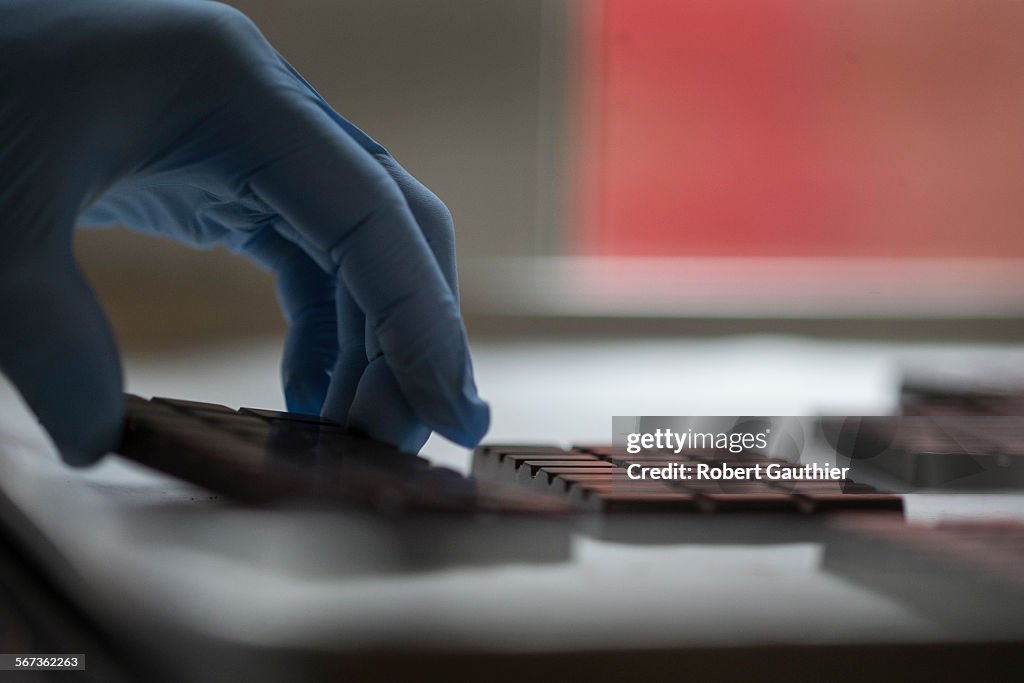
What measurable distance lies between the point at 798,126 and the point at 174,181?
2046 mm

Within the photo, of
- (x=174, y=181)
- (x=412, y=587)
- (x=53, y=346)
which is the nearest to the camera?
(x=412, y=587)

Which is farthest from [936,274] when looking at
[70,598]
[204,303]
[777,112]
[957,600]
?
[70,598]

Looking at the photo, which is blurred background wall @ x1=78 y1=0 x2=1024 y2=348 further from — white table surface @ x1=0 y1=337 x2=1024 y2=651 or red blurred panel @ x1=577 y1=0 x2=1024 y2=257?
white table surface @ x1=0 y1=337 x2=1024 y2=651

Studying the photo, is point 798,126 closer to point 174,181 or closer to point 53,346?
point 174,181

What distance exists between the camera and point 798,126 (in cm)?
241

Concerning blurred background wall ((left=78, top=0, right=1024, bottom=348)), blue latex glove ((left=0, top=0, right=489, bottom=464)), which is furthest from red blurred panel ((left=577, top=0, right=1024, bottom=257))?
blue latex glove ((left=0, top=0, right=489, bottom=464))

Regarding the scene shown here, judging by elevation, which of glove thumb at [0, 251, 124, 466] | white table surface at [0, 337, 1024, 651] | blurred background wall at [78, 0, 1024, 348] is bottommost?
white table surface at [0, 337, 1024, 651]

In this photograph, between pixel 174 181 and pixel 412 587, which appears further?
pixel 174 181

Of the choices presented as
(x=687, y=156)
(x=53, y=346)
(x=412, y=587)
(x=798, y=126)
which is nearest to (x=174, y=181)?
(x=53, y=346)

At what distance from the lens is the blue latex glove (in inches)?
22.2

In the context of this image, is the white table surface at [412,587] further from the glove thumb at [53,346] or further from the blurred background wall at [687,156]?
the blurred background wall at [687,156]

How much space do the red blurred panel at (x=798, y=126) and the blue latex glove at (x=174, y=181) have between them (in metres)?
1.67

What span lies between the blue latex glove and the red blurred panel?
5.47 ft

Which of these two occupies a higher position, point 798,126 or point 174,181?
point 798,126
